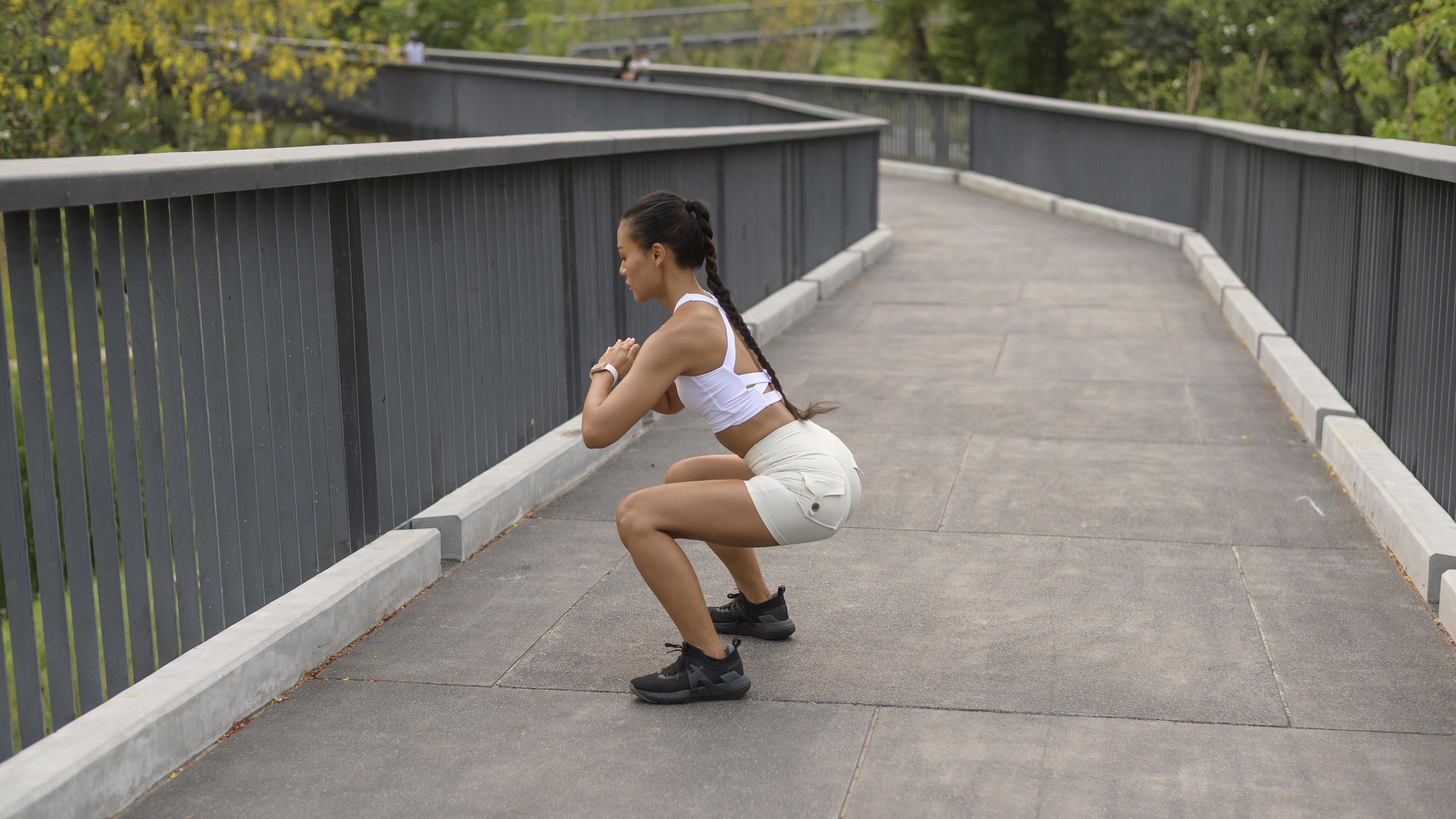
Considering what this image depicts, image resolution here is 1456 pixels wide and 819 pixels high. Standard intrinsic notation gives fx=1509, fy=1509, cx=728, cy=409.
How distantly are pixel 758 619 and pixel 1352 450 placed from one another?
126 inches

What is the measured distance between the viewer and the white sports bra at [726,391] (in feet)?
14.3

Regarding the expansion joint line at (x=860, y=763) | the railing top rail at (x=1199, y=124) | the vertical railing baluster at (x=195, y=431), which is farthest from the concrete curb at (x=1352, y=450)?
the vertical railing baluster at (x=195, y=431)

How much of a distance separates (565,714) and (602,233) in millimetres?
3887

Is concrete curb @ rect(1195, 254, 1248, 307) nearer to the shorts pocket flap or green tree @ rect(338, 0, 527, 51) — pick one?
the shorts pocket flap

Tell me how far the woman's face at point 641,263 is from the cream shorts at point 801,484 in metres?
0.56

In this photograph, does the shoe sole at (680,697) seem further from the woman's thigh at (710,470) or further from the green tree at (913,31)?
the green tree at (913,31)

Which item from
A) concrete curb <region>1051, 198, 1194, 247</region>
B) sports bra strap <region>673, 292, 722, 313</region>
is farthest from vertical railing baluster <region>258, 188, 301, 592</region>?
concrete curb <region>1051, 198, 1194, 247</region>

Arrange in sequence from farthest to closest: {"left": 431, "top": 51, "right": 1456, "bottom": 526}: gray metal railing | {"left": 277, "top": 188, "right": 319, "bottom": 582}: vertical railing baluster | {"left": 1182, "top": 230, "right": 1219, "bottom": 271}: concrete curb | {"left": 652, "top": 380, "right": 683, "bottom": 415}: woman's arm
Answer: {"left": 1182, "top": 230, "right": 1219, "bottom": 271}: concrete curb, {"left": 431, "top": 51, "right": 1456, "bottom": 526}: gray metal railing, {"left": 277, "top": 188, "right": 319, "bottom": 582}: vertical railing baluster, {"left": 652, "top": 380, "right": 683, "bottom": 415}: woman's arm

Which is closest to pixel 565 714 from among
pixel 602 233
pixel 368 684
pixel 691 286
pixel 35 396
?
pixel 368 684

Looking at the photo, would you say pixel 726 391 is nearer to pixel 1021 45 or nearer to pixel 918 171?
pixel 918 171

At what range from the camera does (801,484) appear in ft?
14.1

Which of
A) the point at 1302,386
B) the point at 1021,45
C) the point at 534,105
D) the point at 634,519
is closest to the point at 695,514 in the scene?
the point at 634,519

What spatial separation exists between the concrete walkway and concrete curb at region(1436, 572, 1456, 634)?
48 mm

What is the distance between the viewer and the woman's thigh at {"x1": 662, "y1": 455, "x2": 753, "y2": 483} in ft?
15.2
